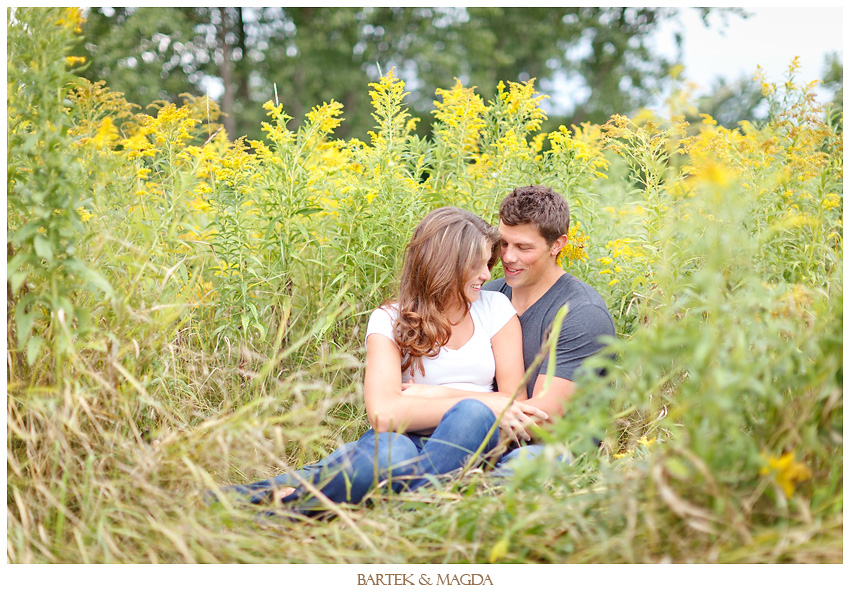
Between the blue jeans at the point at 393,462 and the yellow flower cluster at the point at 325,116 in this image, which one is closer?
the blue jeans at the point at 393,462

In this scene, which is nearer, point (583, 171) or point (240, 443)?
point (240, 443)

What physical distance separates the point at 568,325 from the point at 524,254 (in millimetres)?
299

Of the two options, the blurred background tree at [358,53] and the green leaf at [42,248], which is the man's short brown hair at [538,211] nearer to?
the green leaf at [42,248]

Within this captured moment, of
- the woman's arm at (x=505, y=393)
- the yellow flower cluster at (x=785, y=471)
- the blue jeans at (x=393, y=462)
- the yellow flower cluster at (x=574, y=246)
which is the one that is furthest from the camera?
the yellow flower cluster at (x=574, y=246)

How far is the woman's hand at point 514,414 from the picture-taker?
1.95 meters

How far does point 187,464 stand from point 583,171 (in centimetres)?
203

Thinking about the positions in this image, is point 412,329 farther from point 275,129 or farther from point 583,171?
point 583,171

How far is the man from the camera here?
2182 mm

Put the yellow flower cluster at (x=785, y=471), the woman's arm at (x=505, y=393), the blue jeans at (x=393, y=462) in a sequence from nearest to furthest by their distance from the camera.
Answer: the yellow flower cluster at (x=785, y=471) < the blue jeans at (x=393, y=462) < the woman's arm at (x=505, y=393)

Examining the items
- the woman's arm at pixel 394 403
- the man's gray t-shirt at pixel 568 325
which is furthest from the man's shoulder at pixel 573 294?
the woman's arm at pixel 394 403

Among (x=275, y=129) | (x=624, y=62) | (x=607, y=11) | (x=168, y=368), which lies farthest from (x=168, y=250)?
(x=624, y=62)

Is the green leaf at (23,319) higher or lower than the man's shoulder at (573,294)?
higher

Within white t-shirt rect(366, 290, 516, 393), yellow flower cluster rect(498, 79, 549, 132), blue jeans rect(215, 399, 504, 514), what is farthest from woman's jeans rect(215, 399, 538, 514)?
yellow flower cluster rect(498, 79, 549, 132)

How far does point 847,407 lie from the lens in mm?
1310
